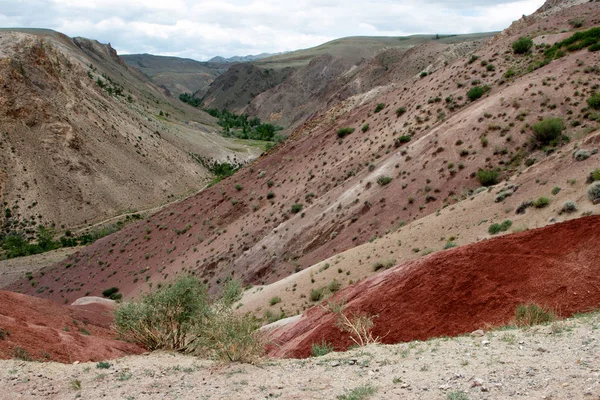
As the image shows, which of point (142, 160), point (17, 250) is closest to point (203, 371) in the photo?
point (17, 250)

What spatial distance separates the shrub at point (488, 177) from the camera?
24203mm

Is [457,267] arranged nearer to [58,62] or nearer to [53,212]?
[53,212]

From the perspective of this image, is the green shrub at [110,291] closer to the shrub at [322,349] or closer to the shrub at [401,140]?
the shrub at [401,140]

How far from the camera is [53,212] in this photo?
55531 mm

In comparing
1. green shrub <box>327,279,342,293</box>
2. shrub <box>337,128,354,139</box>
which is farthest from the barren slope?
green shrub <box>327,279,342,293</box>

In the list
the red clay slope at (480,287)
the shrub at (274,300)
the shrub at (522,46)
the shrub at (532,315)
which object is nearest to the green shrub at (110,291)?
the shrub at (274,300)

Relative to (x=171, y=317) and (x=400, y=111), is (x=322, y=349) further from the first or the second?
(x=400, y=111)

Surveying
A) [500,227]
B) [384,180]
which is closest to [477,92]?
[384,180]

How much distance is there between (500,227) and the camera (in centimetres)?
1684

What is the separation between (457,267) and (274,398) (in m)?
6.48

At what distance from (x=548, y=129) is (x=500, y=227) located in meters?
9.68

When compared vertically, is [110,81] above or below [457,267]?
above

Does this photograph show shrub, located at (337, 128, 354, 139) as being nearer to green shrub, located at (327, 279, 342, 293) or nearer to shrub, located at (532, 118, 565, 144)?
shrub, located at (532, 118, 565, 144)

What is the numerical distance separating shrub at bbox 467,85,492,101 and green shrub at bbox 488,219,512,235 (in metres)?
17.4
